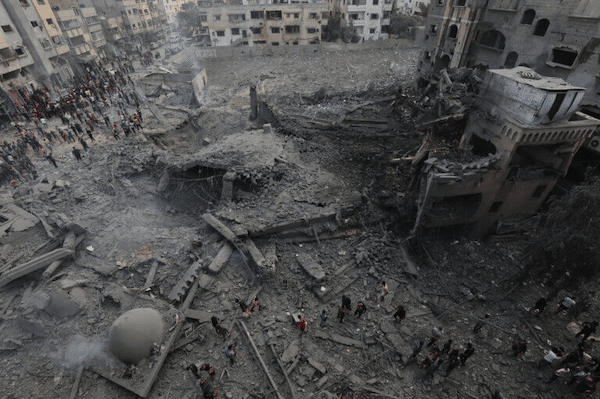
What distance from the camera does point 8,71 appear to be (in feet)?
87.7

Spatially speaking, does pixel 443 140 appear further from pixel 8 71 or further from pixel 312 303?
pixel 8 71

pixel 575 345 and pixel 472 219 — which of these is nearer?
pixel 575 345

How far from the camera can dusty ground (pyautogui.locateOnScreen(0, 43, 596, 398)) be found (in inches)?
378

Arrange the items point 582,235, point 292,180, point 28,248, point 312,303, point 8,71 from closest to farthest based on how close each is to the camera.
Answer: point 582,235
point 312,303
point 28,248
point 292,180
point 8,71

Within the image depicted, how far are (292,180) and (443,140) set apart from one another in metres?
8.61

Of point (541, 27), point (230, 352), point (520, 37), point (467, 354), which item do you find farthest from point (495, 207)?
point (520, 37)

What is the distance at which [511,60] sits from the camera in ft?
70.3

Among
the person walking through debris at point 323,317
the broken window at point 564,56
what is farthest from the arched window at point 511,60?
the person walking through debris at point 323,317

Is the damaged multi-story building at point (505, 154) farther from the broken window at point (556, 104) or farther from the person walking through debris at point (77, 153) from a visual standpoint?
the person walking through debris at point (77, 153)

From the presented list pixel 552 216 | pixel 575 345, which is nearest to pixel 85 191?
pixel 552 216

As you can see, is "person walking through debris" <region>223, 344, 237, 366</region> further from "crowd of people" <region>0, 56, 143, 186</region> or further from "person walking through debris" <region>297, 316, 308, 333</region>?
"crowd of people" <region>0, 56, 143, 186</region>

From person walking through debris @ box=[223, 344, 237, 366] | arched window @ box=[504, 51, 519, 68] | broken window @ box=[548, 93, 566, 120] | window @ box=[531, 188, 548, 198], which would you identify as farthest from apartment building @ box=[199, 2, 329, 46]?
person walking through debris @ box=[223, 344, 237, 366]

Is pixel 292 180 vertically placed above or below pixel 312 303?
above

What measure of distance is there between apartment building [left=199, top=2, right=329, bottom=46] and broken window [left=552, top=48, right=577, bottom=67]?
34.3m
